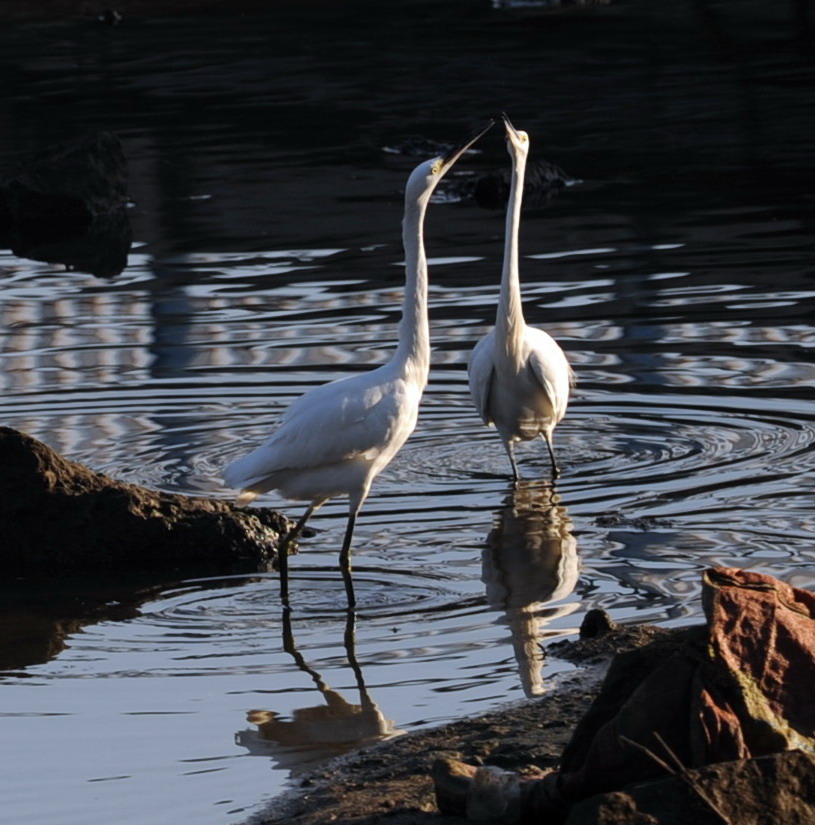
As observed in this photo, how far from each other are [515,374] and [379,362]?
1872 mm

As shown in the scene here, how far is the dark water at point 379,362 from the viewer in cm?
658

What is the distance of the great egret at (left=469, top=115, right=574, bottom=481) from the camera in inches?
401

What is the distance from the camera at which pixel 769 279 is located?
14.2 m

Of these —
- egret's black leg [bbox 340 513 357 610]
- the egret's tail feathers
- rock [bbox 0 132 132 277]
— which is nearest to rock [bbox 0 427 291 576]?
the egret's tail feathers

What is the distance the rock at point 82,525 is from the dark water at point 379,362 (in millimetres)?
204

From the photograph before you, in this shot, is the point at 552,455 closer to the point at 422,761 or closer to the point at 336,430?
the point at 336,430

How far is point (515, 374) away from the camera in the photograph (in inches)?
406

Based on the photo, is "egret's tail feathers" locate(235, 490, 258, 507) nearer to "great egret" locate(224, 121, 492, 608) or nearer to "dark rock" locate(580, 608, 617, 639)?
"great egret" locate(224, 121, 492, 608)

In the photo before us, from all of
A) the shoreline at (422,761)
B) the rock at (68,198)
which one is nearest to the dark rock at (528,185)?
the rock at (68,198)

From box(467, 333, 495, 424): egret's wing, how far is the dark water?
13.6 inches

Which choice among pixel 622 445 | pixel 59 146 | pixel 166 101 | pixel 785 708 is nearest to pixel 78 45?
pixel 166 101

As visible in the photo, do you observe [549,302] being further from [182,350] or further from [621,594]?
[621,594]

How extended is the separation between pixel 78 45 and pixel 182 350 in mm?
24202

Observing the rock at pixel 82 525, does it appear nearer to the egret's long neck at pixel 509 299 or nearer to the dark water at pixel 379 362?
the dark water at pixel 379 362
